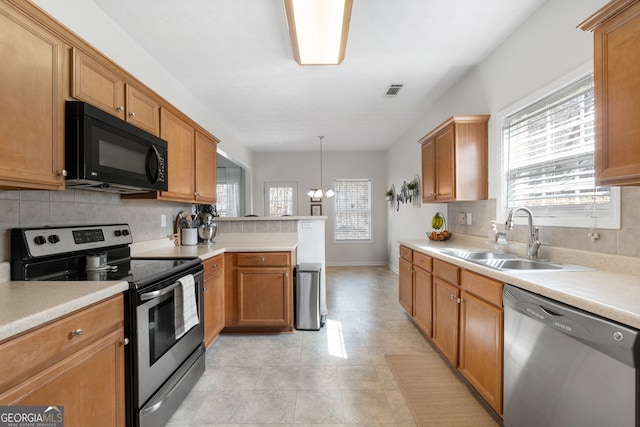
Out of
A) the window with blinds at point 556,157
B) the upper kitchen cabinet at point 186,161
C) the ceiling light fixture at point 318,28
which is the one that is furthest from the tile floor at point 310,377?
the ceiling light fixture at point 318,28

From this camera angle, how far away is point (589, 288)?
4.15ft

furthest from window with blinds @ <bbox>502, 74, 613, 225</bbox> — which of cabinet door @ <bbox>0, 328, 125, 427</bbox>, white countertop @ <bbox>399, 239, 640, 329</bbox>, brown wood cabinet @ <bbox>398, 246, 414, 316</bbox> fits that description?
cabinet door @ <bbox>0, 328, 125, 427</bbox>

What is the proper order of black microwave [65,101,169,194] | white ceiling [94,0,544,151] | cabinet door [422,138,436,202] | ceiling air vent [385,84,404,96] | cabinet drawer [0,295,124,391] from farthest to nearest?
ceiling air vent [385,84,404,96]
cabinet door [422,138,436,202]
white ceiling [94,0,544,151]
black microwave [65,101,169,194]
cabinet drawer [0,295,124,391]

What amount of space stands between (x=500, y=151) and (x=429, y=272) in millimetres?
1218

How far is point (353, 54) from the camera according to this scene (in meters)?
2.71

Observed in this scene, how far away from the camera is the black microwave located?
1445mm

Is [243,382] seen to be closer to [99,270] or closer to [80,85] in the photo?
[99,270]

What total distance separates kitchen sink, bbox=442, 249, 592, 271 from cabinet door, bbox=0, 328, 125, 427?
2.00 metres

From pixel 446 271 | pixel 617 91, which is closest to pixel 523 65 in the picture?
pixel 617 91

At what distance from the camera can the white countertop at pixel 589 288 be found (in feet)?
3.35

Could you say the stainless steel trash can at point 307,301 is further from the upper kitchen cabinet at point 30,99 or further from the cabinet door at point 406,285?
the upper kitchen cabinet at point 30,99

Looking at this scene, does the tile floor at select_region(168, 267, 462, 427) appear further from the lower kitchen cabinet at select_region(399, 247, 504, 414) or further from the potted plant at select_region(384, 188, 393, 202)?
the potted plant at select_region(384, 188, 393, 202)

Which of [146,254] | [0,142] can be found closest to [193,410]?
[146,254]

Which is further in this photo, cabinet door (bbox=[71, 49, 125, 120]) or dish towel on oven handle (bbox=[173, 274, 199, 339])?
dish towel on oven handle (bbox=[173, 274, 199, 339])
